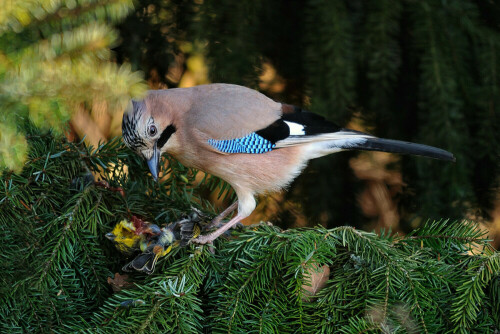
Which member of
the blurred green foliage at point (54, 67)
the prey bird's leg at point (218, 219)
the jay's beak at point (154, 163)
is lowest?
the prey bird's leg at point (218, 219)

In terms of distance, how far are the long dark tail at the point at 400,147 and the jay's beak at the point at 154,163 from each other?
26.2 inches

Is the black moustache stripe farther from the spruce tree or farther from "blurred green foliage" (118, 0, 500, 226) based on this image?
the spruce tree

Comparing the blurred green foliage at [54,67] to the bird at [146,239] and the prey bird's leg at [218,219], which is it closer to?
the bird at [146,239]

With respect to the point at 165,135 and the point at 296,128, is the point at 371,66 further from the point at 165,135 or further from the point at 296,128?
the point at 165,135

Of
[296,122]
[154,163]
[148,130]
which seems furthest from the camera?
[296,122]

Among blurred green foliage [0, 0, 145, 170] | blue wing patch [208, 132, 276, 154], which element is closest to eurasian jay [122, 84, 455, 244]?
blue wing patch [208, 132, 276, 154]

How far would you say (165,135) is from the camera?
1.80m

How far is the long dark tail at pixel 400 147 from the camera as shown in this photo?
1608mm

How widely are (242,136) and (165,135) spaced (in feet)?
0.89

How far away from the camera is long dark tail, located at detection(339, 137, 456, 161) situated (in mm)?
1608

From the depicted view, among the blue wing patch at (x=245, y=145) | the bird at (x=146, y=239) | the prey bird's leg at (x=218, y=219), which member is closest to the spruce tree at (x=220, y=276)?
the bird at (x=146, y=239)

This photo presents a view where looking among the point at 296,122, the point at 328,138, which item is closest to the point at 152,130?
the point at 296,122

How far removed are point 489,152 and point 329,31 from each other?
67cm

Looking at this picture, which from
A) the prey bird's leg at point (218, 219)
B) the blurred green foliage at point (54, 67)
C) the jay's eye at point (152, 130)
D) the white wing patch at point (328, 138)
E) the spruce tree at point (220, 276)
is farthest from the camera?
the white wing patch at point (328, 138)
